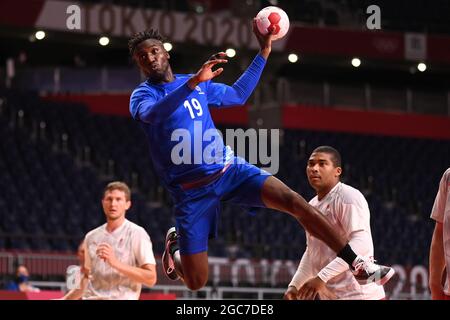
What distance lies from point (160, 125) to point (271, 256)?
505 inches

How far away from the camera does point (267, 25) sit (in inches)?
272

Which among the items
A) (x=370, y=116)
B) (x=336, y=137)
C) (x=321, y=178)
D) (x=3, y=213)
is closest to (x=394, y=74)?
(x=370, y=116)

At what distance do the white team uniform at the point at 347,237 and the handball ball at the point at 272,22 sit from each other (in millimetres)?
1210

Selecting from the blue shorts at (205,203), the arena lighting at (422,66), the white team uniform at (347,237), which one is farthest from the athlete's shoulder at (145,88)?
the arena lighting at (422,66)

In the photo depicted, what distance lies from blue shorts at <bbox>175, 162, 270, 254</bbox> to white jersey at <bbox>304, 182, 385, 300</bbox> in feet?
2.00

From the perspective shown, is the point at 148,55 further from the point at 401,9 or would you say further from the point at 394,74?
the point at 394,74

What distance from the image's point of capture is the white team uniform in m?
6.80

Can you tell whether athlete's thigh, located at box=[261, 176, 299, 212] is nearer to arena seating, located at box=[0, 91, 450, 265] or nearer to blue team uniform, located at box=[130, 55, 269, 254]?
blue team uniform, located at box=[130, 55, 269, 254]

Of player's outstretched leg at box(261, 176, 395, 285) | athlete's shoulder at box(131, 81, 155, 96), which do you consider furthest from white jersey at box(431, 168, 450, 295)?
athlete's shoulder at box(131, 81, 155, 96)

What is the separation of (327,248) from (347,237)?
33 centimetres

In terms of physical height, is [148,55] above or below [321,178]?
above

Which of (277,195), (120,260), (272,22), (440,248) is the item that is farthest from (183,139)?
(120,260)

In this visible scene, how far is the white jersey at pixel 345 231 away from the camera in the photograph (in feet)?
22.4

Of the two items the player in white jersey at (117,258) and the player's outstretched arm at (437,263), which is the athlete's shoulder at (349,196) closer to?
the player's outstretched arm at (437,263)
